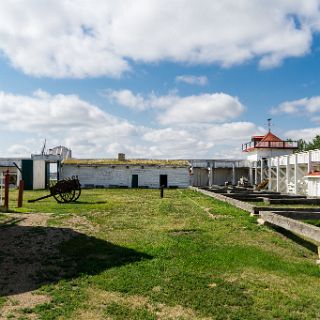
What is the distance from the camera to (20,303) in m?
6.30

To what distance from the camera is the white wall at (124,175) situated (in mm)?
49031

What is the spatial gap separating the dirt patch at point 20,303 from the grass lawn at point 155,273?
0.04ft

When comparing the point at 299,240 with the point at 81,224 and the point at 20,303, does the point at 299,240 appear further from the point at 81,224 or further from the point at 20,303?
the point at 20,303

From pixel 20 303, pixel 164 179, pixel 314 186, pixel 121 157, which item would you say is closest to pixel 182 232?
pixel 20 303

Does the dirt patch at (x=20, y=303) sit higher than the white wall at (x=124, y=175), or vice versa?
the white wall at (x=124, y=175)

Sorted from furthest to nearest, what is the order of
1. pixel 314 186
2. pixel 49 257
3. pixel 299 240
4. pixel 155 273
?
pixel 314 186 < pixel 299 240 < pixel 49 257 < pixel 155 273

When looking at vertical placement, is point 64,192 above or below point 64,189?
below

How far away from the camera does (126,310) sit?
6008 millimetres

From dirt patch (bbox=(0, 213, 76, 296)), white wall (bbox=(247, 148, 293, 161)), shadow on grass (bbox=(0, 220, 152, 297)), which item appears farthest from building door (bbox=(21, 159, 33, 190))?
shadow on grass (bbox=(0, 220, 152, 297))

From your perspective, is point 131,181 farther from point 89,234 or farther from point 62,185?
point 89,234

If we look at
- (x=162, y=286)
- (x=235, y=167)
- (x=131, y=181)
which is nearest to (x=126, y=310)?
(x=162, y=286)

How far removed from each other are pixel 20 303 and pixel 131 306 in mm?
1548

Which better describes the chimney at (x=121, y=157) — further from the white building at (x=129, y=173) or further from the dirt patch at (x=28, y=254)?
the dirt patch at (x=28, y=254)

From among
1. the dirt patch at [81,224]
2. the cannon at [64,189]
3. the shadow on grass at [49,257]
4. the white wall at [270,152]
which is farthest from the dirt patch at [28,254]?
the white wall at [270,152]
